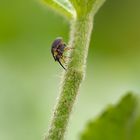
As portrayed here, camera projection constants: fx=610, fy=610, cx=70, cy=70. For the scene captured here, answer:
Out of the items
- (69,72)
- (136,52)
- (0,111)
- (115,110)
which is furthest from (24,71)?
(69,72)

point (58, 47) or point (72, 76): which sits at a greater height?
point (58, 47)

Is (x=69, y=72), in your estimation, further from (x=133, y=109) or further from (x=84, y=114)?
(x=84, y=114)

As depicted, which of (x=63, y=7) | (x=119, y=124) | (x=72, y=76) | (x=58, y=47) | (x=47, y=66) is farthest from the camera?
(x=47, y=66)

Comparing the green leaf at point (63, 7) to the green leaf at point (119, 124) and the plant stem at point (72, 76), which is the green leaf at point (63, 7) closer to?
the plant stem at point (72, 76)

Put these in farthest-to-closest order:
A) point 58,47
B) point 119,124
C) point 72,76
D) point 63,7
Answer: point 119,124, point 58,47, point 63,7, point 72,76

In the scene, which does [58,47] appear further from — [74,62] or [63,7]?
[74,62]

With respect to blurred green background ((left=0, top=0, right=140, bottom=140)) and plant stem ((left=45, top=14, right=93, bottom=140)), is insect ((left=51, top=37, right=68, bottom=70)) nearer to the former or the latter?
plant stem ((left=45, top=14, right=93, bottom=140))

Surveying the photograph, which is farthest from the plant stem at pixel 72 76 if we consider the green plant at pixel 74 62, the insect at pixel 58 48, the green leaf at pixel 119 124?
the green leaf at pixel 119 124

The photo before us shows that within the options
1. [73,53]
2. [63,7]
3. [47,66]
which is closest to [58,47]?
[63,7]
